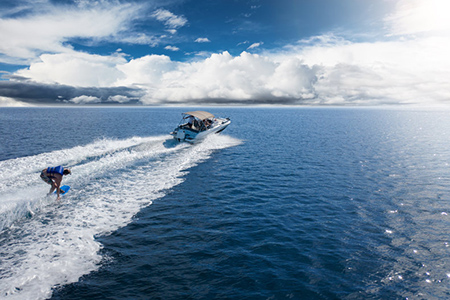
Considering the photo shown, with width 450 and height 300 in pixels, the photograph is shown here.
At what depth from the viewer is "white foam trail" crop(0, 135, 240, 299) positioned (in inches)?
380

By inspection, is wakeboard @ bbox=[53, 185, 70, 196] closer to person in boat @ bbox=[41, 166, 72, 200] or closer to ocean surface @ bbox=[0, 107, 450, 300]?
person in boat @ bbox=[41, 166, 72, 200]

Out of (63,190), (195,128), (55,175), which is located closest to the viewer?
(55,175)

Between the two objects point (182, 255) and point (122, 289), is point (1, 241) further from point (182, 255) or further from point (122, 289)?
point (182, 255)

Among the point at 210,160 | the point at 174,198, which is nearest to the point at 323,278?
the point at 174,198

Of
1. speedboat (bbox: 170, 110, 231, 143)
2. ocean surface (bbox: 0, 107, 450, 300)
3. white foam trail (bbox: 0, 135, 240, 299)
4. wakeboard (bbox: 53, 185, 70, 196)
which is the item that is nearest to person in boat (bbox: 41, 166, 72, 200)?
wakeboard (bbox: 53, 185, 70, 196)

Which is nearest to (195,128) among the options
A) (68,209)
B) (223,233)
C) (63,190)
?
(63,190)

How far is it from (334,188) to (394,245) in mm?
8694

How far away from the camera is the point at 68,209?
50.5ft

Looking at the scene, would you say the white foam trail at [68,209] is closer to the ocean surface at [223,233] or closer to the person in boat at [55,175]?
the ocean surface at [223,233]

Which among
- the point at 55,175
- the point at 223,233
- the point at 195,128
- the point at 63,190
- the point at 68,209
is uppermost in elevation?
the point at 195,128

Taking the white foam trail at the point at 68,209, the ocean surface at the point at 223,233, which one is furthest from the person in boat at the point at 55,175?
the white foam trail at the point at 68,209

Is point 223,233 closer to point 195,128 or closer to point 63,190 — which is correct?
point 63,190

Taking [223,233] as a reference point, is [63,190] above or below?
above

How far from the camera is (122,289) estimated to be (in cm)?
923
